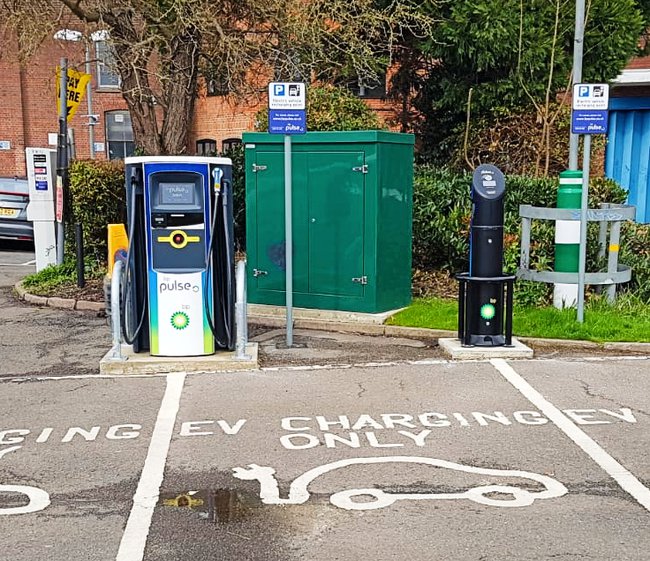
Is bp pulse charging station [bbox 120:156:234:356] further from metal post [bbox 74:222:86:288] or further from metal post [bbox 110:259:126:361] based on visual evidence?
metal post [bbox 74:222:86:288]

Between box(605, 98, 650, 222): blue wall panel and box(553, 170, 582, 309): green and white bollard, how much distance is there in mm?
7743

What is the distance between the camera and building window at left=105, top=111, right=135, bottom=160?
28406mm

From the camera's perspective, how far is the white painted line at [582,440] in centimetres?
448

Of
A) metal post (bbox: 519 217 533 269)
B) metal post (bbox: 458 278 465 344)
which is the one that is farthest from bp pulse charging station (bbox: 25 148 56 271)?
metal post (bbox: 458 278 465 344)

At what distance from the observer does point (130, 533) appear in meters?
3.96

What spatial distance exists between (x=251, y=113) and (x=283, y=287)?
42.7 ft

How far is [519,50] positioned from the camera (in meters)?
11.8

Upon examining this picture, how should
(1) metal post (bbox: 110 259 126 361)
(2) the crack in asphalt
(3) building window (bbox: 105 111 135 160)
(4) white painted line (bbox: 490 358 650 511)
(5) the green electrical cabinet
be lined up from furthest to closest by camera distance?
1. (3) building window (bbox: 105 111 135 160)
2. (5) the green electrical cabinet
3. (1) metal post (bbox: 110 259 126 361)
4. (2) the crack in asphalt
5. (4) white painted line (bbox: 490 358 650 511)

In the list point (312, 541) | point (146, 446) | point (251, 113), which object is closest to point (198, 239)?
point (146, 446)

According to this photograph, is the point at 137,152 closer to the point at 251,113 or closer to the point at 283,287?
the point at 283,287

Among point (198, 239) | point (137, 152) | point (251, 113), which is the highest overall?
point (251, 113)

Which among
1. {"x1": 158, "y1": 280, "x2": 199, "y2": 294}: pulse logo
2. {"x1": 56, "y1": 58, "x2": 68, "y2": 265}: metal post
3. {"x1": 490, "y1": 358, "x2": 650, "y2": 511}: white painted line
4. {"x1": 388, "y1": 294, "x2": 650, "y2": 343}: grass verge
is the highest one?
{"x1": 56, "y1": 58, "x2": 68, "y2": 265}: metal post

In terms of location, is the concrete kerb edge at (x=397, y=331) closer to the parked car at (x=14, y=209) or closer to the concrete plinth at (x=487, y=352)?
the concrete plinth at (x=487, y=352)

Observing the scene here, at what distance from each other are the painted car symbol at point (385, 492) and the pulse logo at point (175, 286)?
2.45 m
